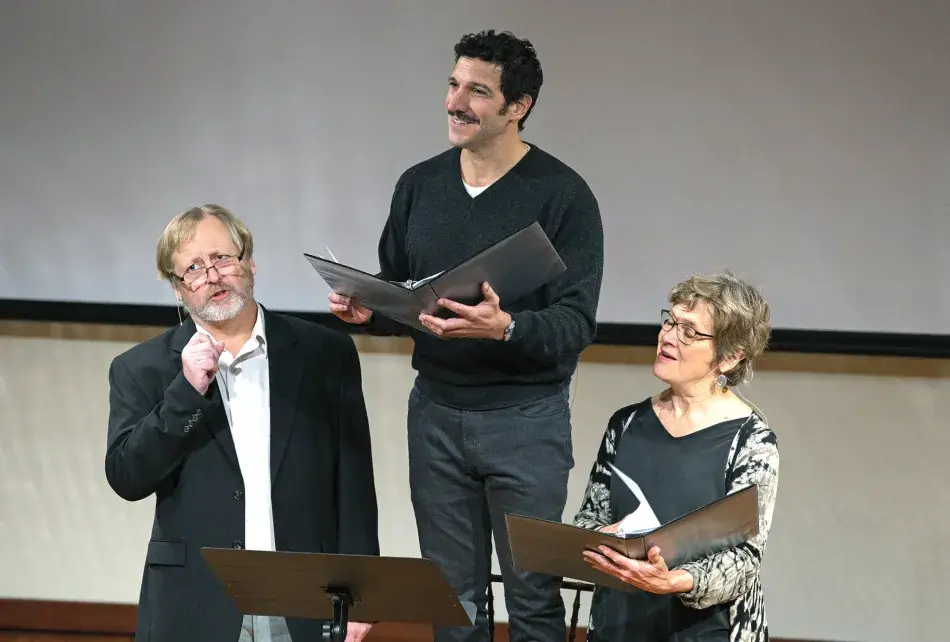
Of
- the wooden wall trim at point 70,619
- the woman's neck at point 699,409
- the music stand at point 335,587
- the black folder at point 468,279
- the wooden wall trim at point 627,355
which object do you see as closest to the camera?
the music stand at point 335,587

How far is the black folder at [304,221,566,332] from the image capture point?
2.05 meters

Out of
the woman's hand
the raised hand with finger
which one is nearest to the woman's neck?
the woman's hand

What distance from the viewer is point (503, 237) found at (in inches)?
95.8

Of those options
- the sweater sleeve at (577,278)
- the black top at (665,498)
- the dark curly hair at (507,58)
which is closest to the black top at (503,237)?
the sweater sleeve at (577,278)

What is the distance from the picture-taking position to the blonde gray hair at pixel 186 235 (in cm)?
235

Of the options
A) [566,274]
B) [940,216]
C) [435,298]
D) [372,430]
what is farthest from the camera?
[372,430]

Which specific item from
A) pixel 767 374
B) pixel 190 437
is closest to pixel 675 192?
pixel 767 374

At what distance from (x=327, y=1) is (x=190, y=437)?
1907 millimetres

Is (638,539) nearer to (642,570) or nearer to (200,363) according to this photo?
(642,570)

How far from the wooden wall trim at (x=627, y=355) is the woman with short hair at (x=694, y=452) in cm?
132

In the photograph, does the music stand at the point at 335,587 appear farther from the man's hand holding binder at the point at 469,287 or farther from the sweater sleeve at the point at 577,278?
the sweater sleeve at the point at 577,278

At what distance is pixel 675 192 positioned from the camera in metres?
3.62

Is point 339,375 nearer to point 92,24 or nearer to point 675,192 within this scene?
point 675,192

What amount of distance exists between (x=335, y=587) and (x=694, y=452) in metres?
0.81
